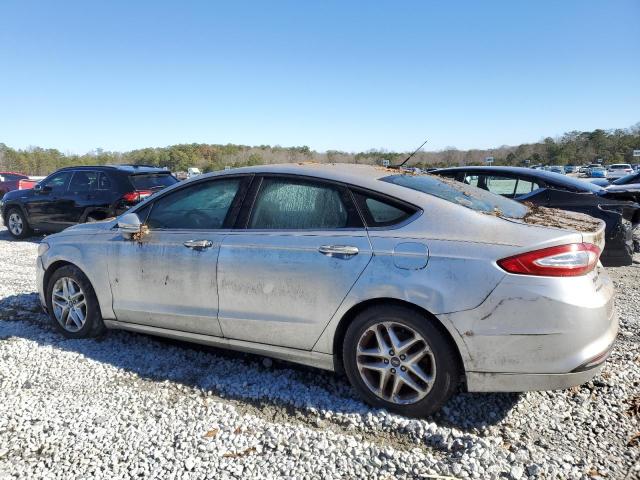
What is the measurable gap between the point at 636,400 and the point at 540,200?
3609 millimetres

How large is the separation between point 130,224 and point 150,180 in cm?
592

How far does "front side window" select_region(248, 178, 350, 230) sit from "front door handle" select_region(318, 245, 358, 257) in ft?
0.54

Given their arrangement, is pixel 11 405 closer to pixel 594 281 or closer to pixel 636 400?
pixel 594 281

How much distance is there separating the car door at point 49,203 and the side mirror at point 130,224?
6.87m

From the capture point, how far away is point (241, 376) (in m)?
3.49

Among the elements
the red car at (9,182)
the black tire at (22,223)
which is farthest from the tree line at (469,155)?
the black tire at (22,223)

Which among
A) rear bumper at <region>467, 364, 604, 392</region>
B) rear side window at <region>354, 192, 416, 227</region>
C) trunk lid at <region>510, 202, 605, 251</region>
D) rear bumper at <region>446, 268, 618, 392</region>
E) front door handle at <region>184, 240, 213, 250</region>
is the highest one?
rear side window at <region>354, 192, 416, 227</region>

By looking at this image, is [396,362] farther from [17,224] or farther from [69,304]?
[17,224]

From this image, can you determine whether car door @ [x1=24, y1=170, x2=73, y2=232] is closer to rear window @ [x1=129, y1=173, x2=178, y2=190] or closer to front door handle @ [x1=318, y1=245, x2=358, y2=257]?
rear window @ [x1=129, y1=173, x2=178, y2=190]

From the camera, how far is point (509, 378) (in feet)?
8.65

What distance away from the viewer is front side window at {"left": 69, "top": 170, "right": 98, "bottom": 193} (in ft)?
30.5

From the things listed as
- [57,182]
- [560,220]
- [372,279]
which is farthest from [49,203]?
[560,220]

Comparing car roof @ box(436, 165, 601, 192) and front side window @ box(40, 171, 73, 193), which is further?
front side window @ box(40, 171, 73, 193)

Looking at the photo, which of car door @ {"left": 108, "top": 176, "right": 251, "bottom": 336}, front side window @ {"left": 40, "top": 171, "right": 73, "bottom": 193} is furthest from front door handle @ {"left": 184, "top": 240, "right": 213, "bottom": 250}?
front side window @ {"left": 40, "top": 171, "right": 73, "bottom": 193}
